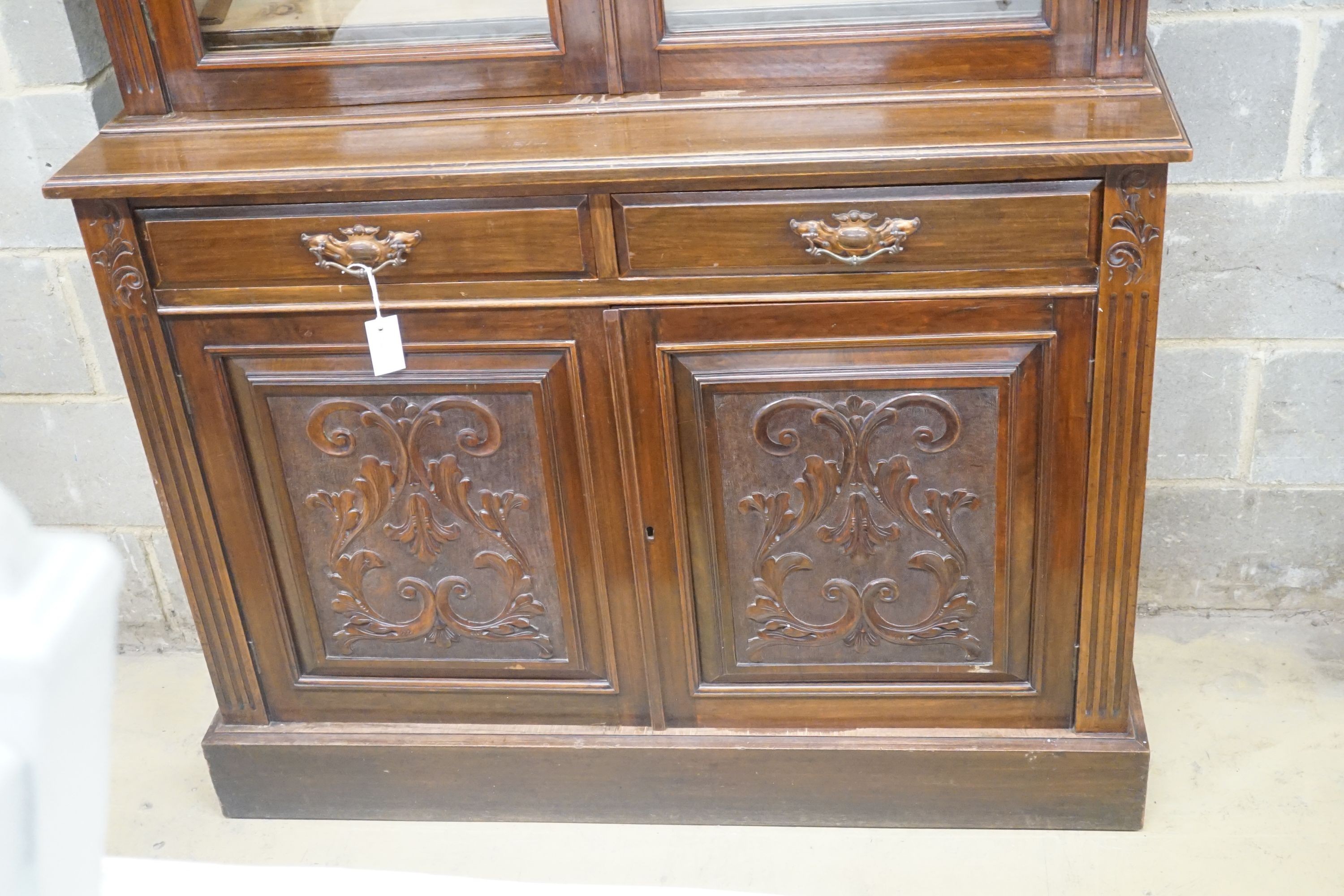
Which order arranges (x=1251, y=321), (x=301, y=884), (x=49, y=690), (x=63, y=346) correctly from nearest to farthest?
(x=49, y=690) → (x=301, y=884) → (x=1251, y=321) → (x=63, y=346)

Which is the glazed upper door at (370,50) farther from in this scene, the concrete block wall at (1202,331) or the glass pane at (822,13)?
the concrete block wall at (1202,331)

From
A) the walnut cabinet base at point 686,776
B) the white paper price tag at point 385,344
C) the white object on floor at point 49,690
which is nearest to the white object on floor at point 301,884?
the white object on floor at point 49,690

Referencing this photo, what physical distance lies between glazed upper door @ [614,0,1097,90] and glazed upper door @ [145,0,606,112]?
0.09 metres

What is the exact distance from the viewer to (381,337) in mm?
1865

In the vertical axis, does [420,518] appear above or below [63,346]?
below

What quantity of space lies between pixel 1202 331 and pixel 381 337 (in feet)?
4.50

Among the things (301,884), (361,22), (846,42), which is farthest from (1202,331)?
(301,884)

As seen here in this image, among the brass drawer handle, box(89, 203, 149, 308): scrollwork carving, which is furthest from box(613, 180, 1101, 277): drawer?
box(89, 203, 149, 308): scrollwork carving

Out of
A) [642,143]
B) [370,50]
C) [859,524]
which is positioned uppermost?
[370,50]

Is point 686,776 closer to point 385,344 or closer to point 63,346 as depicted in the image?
point 385,344

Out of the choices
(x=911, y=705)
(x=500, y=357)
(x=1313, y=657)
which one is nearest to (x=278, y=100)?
(x=500, y=357)

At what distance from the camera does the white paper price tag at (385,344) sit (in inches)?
73.2

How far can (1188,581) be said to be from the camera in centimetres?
259

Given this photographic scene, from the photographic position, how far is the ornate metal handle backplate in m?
1.81
